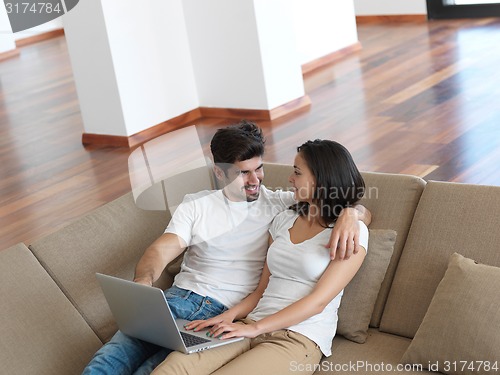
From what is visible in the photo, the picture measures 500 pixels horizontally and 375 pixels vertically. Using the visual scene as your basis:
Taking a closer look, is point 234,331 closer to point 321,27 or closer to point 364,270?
point 364,270

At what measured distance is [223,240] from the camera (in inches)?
101

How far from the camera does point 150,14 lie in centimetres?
568

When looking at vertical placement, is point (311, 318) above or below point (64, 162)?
above

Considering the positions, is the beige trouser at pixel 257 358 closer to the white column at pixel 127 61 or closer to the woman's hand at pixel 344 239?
the woman's hand at pixel 344 239

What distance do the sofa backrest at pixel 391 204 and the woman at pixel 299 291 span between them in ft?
0.52

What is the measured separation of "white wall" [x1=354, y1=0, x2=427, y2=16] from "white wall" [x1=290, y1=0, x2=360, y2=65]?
1.18 m

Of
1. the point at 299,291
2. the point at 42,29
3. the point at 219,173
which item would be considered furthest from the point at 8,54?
the point at 299,291

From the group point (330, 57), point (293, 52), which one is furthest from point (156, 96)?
point (330, 57)

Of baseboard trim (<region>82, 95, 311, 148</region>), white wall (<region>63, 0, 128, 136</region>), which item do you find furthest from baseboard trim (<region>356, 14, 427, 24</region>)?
white wall (<region>63, 0, 128, 136</region>)

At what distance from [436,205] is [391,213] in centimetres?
16

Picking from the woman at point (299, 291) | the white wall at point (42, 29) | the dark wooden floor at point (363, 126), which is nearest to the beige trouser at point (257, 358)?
the woman at point (299, 291)

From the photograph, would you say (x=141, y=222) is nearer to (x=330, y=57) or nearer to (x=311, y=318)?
(x=311, y=318)

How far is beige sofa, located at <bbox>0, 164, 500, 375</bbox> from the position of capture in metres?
2.33

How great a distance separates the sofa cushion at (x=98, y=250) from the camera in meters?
2.62
